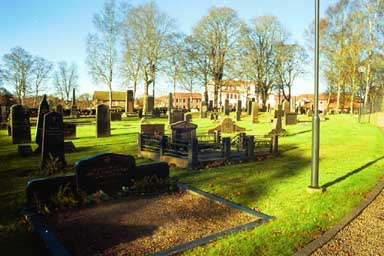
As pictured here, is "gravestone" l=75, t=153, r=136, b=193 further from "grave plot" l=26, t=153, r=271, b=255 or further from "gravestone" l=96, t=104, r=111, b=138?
"gravestone" l=96, t=104, r=111, b=138

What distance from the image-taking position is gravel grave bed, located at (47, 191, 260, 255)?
427 centimetres

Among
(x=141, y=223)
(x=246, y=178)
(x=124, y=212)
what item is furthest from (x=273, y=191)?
(x=124, y=212)

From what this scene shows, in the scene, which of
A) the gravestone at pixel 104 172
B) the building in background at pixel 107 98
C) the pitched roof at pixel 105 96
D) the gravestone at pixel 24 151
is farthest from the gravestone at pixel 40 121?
the pitched roof at pixel 105 96

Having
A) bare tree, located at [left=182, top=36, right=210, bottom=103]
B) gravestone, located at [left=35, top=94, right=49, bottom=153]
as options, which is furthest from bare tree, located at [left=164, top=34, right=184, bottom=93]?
gravestone, located at [left=35, top=94, right=49, bottom=153]

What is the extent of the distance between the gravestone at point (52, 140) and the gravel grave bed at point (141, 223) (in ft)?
14.4

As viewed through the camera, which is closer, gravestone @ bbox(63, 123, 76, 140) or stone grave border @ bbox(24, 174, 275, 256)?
stone grave border @ bbox(24, 174, 275, 256)

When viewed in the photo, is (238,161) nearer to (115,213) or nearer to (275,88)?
(115,213)

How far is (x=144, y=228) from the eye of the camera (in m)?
4.90

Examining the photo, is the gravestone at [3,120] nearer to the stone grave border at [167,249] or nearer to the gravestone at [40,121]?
the gravestone at [40,121]

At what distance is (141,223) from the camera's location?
512 cm

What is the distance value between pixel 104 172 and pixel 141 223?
163 centimetres

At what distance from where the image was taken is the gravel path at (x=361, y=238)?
4004 millimetres

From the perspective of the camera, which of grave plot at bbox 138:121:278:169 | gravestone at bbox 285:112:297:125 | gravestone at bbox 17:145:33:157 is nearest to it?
grave plot at bbox 138:121:278:169

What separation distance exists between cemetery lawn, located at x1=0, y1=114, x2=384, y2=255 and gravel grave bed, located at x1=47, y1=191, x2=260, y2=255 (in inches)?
19.9
